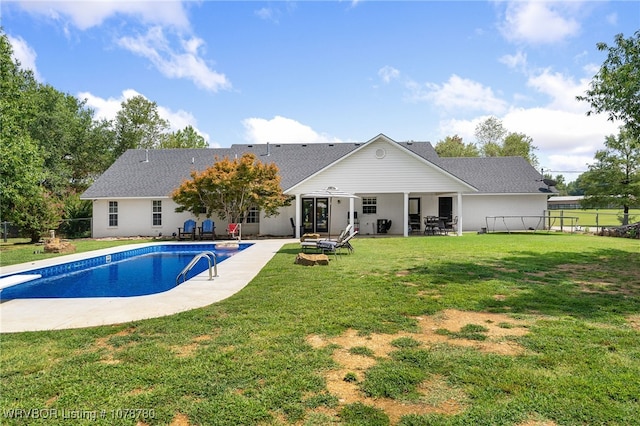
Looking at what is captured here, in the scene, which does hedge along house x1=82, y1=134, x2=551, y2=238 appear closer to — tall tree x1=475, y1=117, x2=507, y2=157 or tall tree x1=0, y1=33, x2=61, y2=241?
tall tree x1=0, y1=33, x2=61, y2=241

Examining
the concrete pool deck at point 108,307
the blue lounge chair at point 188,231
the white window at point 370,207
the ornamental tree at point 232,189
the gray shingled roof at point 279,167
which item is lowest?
the concrete pool deck at point 108,307

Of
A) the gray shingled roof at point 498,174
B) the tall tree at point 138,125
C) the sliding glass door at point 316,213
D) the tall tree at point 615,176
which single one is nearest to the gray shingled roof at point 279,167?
the gray shingled roof at point 498,174

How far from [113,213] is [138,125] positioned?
25.5 metres

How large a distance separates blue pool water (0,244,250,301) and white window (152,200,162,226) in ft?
22.7

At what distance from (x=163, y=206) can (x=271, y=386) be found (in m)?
22.2

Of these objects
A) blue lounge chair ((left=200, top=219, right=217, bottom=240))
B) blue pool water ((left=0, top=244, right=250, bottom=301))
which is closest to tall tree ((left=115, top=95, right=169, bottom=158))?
blue lounge chair ((left=200, top=219, right=217, bottom=240))

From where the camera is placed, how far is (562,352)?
13.7 ft

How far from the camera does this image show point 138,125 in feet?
146

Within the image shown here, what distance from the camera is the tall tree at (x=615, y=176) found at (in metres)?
27.5

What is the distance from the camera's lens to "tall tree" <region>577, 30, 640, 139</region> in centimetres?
1070

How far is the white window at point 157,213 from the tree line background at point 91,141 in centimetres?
497

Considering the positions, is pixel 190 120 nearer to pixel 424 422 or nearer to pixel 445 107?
pixel 445 107

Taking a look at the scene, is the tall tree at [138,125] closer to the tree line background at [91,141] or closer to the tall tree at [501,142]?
the tree line background at [91,141]

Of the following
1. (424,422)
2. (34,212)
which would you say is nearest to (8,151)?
(34,212)
